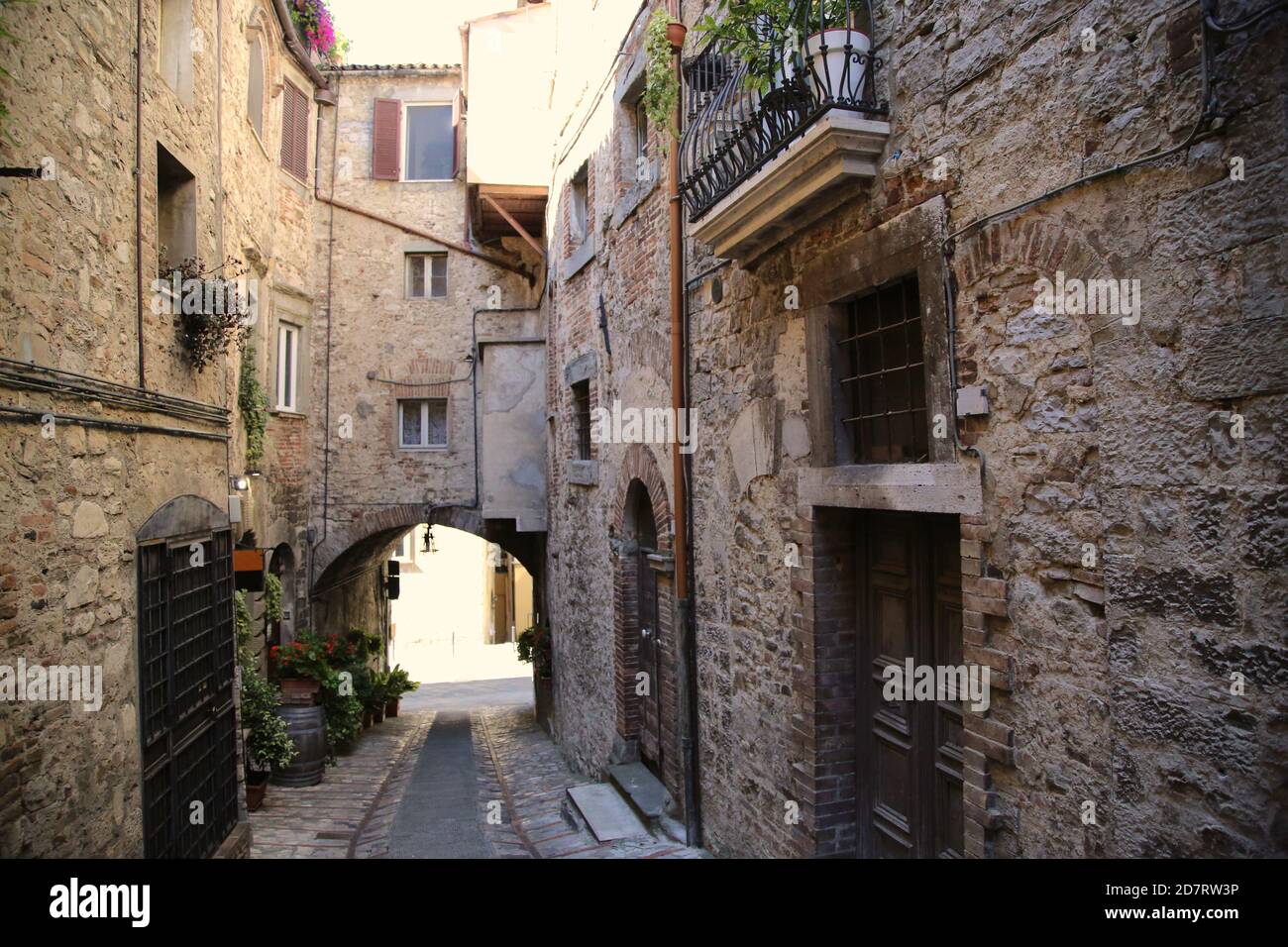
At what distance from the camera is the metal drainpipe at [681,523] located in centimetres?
657

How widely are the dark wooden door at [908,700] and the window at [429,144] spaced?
1290 centimetres

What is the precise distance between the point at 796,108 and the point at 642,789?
5.76 meters

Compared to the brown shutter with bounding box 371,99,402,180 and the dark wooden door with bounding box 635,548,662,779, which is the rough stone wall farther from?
the brown shutter with bounding box 371,99,402,180

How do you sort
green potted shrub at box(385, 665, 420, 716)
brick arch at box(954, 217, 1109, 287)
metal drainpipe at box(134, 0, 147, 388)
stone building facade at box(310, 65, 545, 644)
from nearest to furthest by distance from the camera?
brick arch at box(954, 217, 1109, 287) → metal drainpipe at box(134, 0, 147, 388) → stone building facade at box(310, 65, 545, 644) → green potted shrub at box(385, 665, 420, 716)

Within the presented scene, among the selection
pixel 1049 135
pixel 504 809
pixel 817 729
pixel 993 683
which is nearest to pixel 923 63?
pixel 1049 135

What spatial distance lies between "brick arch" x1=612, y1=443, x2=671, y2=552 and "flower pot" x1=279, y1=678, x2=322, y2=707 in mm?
4920

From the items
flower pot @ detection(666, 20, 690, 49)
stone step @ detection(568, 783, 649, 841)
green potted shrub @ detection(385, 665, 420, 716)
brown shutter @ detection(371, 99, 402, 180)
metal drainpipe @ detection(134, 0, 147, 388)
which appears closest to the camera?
metal drainpipe @ detection(134, 0, 147, 388)

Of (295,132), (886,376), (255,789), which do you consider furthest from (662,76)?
(295,132)

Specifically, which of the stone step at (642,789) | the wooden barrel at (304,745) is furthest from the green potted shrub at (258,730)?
the stone step at (642,789)

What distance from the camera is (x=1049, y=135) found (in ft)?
10.4

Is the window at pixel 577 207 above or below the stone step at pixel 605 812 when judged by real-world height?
above

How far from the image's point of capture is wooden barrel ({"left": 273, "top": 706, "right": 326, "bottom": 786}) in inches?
412

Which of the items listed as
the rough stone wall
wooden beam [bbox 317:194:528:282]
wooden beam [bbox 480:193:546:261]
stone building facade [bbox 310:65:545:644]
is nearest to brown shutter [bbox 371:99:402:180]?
stone building facade [bbox 310:65:545:644]

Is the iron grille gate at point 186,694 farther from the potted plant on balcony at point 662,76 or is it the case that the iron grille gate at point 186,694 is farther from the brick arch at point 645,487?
the potted plant on balcony at point 662,76
